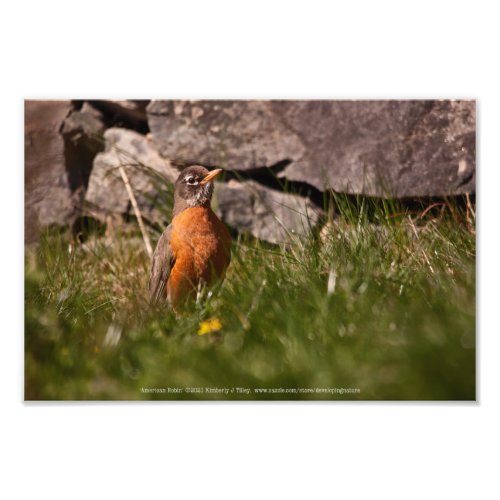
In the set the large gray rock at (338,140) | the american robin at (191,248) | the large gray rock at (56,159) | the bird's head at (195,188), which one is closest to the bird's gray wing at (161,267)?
the american robin at (191,248)

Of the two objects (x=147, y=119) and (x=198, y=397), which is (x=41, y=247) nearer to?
(x=147, y=119)

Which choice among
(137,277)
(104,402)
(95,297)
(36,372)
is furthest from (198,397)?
(137,277)

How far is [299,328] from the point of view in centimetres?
427

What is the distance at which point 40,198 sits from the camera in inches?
236

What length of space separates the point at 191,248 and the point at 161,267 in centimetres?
33

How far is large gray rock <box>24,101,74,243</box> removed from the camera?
5488mm

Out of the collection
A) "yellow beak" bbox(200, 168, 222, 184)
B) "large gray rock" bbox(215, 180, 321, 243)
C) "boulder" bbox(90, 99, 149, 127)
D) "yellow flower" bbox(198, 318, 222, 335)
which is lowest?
"yellow flower" bbox(198, 318, 222, 335)

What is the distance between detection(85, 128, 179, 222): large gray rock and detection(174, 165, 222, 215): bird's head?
0.80 metres

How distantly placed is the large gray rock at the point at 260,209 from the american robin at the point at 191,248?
1.68 feet

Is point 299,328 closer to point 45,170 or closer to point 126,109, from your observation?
point 45,170

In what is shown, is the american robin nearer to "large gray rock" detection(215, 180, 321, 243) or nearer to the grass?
the grass

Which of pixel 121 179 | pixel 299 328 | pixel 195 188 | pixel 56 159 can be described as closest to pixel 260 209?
pixel 195 188

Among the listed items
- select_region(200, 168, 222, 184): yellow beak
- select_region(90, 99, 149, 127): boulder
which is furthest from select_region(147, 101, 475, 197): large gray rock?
select_region(200, 168, 222, 184): yellow beak

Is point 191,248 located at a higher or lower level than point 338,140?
lower
